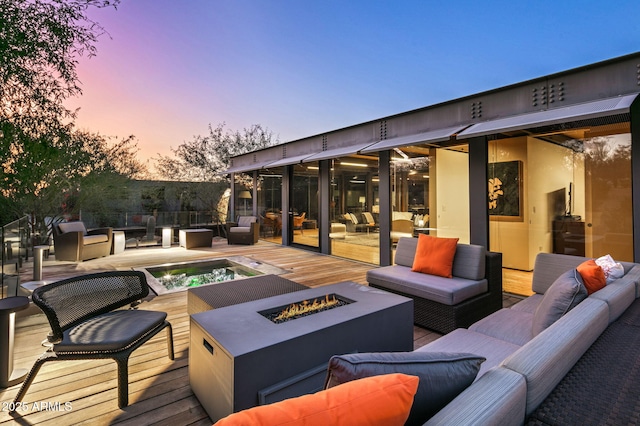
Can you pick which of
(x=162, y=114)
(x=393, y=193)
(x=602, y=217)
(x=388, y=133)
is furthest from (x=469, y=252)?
(x=162, y=114)

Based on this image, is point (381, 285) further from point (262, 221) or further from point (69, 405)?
point (262, 221)

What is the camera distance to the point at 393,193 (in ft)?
21.5

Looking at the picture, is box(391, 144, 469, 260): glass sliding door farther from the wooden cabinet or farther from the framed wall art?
the wooden cabinet

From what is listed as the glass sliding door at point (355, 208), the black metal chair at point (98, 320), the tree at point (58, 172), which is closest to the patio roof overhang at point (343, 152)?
the glass sliding door at point (355, 208)

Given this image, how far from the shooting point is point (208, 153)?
17875 mm

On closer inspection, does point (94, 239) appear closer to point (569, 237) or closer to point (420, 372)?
point (420, 372)

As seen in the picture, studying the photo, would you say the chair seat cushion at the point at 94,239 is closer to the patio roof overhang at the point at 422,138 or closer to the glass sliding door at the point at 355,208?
the glass sliding door at the point at 355,208

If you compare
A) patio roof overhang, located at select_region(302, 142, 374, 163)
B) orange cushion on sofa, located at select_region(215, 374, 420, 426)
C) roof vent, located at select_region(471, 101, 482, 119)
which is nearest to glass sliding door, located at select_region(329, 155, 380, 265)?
patio roof overhang, located at select_region(302, 142, 374, 163)

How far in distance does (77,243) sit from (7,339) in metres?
5.55

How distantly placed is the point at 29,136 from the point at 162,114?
305 inches

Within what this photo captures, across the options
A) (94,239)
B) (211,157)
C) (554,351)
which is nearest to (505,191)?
(554,351)

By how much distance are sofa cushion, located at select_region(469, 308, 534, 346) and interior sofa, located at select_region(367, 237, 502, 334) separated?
22.8 inches

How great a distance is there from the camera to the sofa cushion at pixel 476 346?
1.98 meters

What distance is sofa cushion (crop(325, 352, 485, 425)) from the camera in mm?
938
